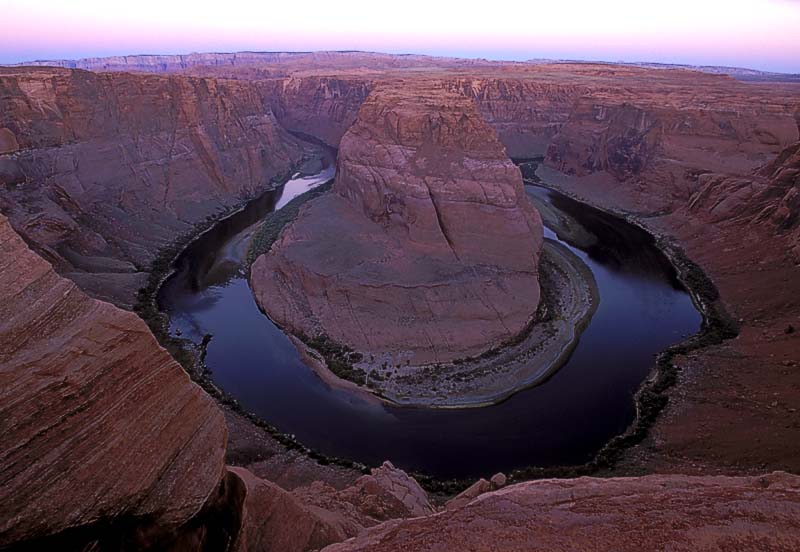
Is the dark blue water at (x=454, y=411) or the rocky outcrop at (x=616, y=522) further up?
the rocky outcrop at (x=616, y=522)

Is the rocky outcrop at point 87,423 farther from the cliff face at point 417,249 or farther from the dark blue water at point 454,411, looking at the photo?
the cliff face at point 417,249

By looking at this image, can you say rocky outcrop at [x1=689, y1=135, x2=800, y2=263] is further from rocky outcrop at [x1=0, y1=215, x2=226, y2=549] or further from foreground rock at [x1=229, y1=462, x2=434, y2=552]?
rocky outcrop at [x1=0, y1=215, x2=226, y2=549]

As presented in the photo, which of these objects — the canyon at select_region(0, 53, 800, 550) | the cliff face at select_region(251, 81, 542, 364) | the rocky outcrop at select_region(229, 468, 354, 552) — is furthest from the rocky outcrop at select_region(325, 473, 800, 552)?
the cliff face at select_region(251, 81, 542, 364)

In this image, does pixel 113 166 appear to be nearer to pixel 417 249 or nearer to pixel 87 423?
pixel 417 249

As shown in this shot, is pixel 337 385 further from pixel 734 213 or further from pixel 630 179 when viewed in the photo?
pixel 630 179

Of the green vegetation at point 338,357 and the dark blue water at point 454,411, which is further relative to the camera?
the green vegetation at point 338,357

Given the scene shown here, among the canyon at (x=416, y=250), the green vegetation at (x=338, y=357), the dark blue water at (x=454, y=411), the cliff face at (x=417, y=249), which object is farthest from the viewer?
the cliff face at (x=417, y=249)

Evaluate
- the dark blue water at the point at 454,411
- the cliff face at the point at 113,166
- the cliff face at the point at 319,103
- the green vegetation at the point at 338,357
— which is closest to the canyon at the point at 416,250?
the green vegetation at the point at 338,357

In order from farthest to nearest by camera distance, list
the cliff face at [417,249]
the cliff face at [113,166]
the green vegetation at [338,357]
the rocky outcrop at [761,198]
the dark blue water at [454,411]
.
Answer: the rocky outcrop at [761,198], the cliff face at [113,166], the cliff face at [417,249], the green vegetation at [338,357], the dark blue water at [454,411]
